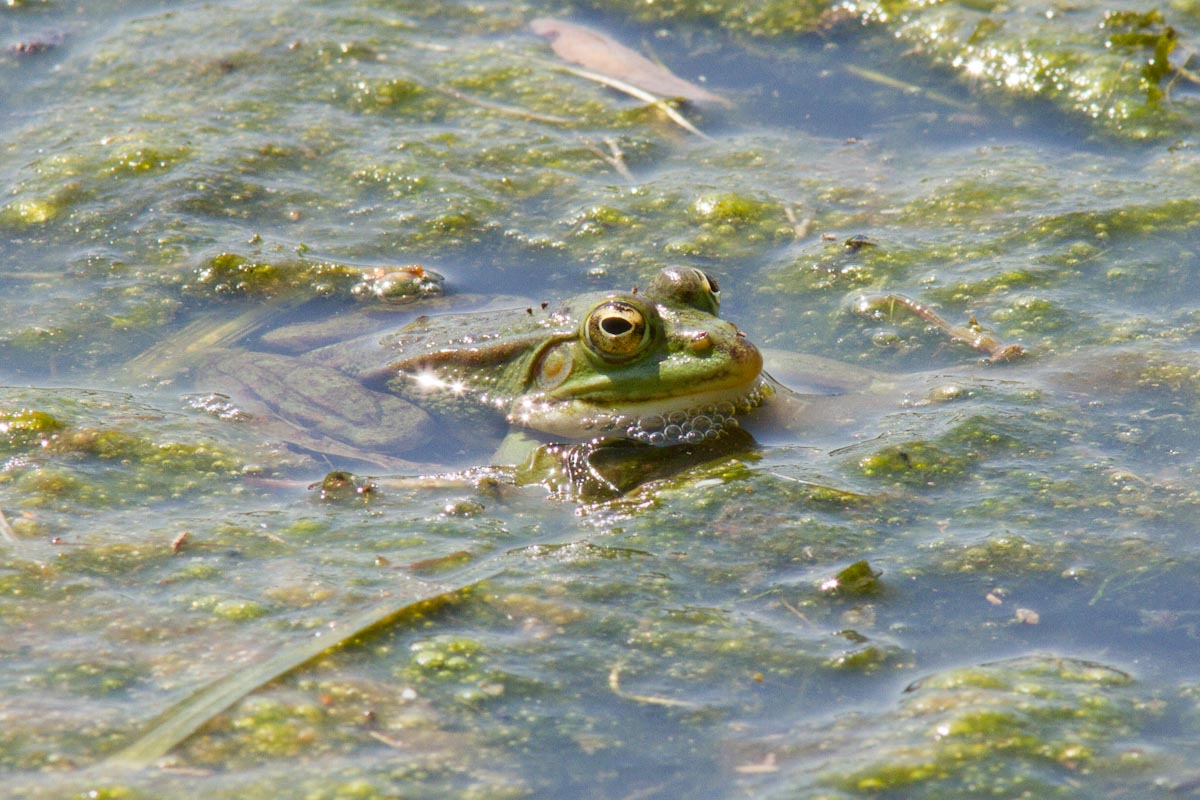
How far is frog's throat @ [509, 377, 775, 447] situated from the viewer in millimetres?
4379

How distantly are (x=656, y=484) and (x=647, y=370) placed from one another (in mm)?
427

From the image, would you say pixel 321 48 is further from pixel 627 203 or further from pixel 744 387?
pixel 744 387

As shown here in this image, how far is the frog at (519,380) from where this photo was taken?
4.26 meters

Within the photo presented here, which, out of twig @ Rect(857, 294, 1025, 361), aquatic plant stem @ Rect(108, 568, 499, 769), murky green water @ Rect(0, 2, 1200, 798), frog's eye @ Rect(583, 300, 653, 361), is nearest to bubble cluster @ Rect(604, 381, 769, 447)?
murky green water @ Rect(0, 2, 1200, 798)

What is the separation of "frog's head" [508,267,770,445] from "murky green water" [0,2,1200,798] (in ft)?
0.91

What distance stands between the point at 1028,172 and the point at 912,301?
1229 mm

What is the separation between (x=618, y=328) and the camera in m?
4.26

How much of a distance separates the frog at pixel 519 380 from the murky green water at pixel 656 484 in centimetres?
27

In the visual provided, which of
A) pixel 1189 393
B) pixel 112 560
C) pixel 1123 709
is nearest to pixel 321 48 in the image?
pixel 112 560

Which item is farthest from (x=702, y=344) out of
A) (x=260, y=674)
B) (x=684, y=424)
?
(x=260, y=674)

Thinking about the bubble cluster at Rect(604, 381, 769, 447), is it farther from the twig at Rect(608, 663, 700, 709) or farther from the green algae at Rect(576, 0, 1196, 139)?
the green algae at Rect(576, 0, 1196, 139)

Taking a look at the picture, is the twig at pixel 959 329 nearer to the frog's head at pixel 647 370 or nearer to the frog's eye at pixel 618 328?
the frog's head at pixel 647 370

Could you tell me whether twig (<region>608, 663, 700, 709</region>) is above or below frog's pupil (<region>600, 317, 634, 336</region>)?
below

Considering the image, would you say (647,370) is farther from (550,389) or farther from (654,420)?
(550,389)
